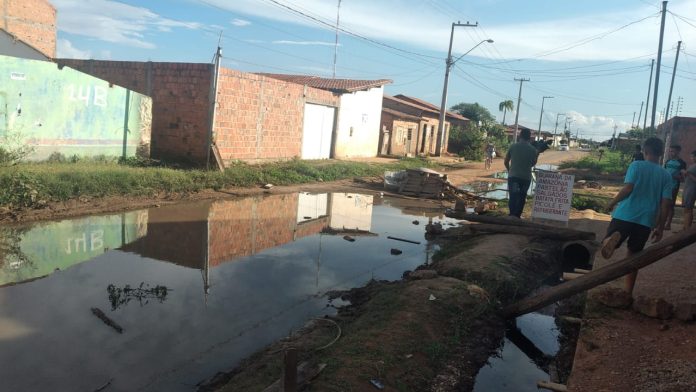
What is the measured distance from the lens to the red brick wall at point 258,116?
56.5 feet

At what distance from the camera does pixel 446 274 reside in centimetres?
702

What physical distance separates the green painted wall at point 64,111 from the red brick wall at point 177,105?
3.54 feet

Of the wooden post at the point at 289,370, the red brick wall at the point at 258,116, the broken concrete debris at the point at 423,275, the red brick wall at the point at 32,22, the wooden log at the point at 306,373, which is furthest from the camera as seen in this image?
the red brick wall at the point at 32,22

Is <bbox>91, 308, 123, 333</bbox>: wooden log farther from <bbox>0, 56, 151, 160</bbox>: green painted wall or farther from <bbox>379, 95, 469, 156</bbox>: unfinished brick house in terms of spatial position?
<bbox>379, 95, 469, 156</bbox>: unfinished brick house

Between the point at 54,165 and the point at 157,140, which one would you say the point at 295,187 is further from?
the point at 54,165

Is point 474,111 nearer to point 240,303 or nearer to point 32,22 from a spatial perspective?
point 32,22

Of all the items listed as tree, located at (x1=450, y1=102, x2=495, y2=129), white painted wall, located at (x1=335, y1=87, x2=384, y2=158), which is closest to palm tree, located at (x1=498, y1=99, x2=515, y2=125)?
tree, located at (x1=450, y1=102, x2=495, y2=129)

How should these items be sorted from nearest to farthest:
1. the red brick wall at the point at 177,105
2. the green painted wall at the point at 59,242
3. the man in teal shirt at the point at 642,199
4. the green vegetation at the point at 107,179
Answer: the man in teal shirt at the point at 642,199
the green painted wall at the point at 59,242
the green vegetation at the point at 107,179
the red brick wall at the point at 177,105

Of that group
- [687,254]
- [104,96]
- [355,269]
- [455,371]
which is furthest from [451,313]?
[104,96]

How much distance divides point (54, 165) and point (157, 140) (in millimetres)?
5034

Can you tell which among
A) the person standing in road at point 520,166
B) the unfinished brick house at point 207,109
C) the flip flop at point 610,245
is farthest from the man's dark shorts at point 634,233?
the unfinished brick house at point 207,109

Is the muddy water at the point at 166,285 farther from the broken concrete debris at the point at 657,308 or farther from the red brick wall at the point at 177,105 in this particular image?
the red brick wall at the point at 177,105

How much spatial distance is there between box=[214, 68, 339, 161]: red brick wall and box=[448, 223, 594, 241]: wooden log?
10.0m

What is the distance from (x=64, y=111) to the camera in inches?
531
